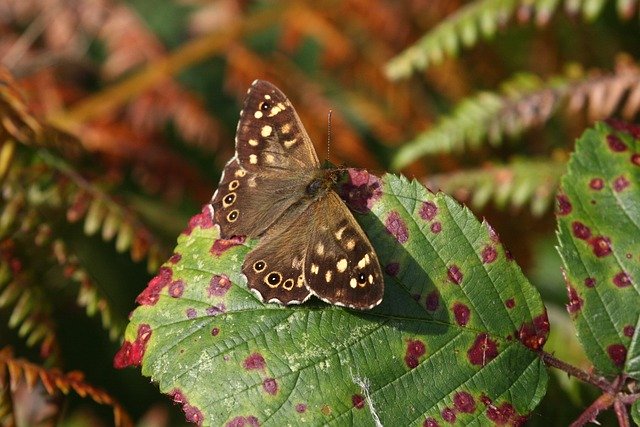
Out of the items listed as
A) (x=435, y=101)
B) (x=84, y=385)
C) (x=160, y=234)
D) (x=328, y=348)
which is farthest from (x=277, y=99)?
(x=435, y=101)

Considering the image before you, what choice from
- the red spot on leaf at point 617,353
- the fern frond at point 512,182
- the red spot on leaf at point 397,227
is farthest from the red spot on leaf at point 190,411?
the fern frond at point 512,182

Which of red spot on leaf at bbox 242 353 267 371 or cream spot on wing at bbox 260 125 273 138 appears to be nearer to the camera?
red spot on leaf at bbox 242 353 267 371

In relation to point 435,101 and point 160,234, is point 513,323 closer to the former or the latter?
point 160,234

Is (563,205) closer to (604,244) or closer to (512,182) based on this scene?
(604,244)

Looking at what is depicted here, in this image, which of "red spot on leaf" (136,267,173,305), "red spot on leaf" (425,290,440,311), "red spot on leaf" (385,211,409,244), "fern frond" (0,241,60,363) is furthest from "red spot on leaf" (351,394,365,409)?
"fern frond" (0,241,60,363)

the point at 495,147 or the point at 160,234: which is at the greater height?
the point at 495,147

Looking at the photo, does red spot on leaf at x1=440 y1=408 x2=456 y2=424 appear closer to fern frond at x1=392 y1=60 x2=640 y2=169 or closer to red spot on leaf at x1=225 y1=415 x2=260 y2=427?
red spot on leaf at x1=225 y1=415 x2=260 y2=427
